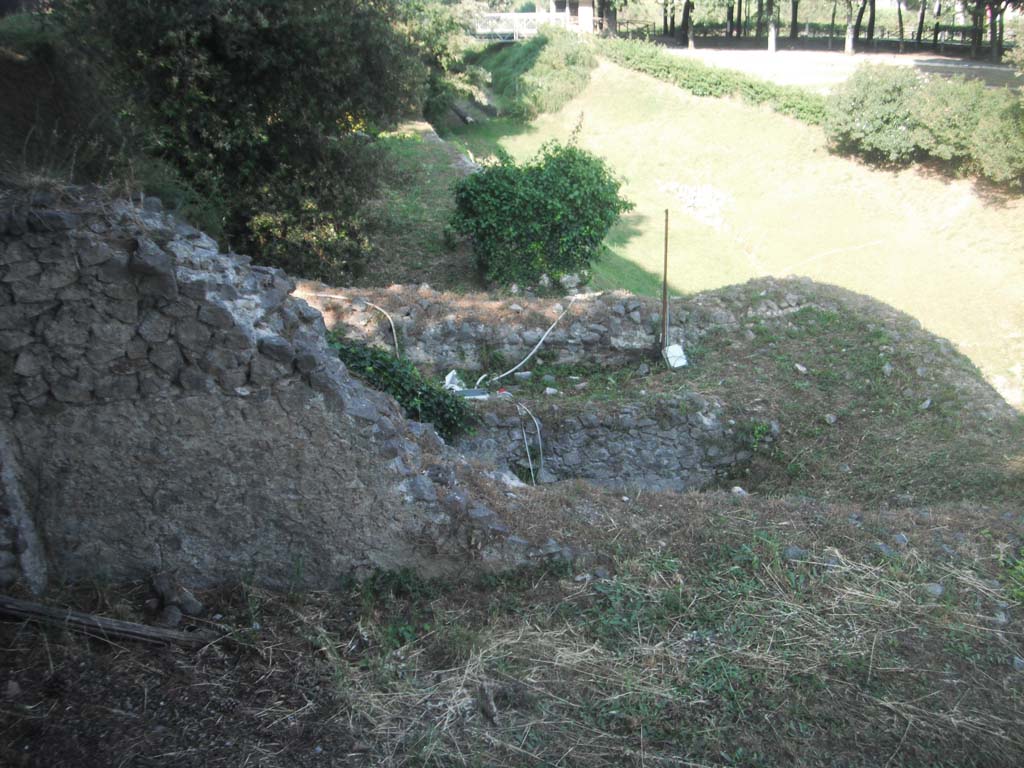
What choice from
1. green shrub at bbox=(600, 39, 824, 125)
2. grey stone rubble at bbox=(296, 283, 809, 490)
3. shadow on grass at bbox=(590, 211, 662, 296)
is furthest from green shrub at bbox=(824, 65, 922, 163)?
grey stone rubble at bbox=(296, 283, 809, 490)

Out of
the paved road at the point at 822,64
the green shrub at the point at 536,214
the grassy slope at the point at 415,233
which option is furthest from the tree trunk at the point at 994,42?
the green shrub at the point at 536,214

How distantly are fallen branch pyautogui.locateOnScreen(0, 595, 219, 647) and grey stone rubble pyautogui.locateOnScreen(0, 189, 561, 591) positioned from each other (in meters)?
0.19

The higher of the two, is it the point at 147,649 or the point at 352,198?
the point at 352,198

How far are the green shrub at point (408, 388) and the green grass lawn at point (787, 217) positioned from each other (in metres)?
7.62

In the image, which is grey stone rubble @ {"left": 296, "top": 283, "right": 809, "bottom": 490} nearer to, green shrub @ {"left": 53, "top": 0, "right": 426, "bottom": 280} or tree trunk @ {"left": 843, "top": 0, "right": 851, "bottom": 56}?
green shrub @ {"left": 53, "top": 0, "right": 426, "bottom": 280}

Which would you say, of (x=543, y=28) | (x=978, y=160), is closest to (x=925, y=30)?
(x=543, y=28)

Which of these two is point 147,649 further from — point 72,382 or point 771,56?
point 771,56

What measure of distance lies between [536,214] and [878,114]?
14100mm

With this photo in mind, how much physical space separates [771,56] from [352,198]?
2990 cm

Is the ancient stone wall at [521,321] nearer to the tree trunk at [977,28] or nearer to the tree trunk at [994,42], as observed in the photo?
the tree trunk at [994,42]

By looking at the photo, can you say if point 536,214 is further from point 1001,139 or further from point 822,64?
point 822,64

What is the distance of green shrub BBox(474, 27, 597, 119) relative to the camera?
29.3 m

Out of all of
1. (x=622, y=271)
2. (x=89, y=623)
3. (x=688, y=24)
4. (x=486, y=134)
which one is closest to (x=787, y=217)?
(x=622, y=271)

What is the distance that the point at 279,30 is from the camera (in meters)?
9.87
